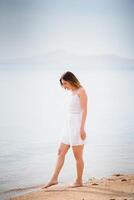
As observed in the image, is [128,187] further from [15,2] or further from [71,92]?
[15,2]

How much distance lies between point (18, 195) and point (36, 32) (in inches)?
63.0

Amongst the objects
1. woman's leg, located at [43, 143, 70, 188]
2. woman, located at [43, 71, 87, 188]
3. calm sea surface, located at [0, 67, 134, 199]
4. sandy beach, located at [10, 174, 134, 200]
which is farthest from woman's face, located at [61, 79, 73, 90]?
sandy beach, located at [10, 174, 134, 200]

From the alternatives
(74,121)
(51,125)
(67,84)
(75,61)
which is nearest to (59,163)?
(74,121)

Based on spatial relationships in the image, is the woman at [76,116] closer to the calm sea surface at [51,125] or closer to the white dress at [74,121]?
the white dress at [74,121]

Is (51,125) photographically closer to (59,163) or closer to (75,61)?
(59,163)

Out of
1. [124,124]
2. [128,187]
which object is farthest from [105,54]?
[128,187]

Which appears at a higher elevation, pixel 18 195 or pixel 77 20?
pixel 77 20

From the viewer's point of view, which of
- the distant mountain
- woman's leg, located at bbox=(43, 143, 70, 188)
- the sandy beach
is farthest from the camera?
the distant mountain

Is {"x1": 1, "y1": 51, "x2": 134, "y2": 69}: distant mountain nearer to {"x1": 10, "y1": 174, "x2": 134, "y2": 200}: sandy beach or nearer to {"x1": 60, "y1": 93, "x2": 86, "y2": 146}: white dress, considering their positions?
{"x1": 60, "y1": 93, "x2": 86, "y2": 146}: white dress

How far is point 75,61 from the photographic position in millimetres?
5062

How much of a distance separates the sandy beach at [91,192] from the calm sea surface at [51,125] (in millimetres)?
424

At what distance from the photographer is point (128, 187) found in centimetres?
431

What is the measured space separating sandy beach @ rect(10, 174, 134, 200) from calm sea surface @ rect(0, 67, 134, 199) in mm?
424

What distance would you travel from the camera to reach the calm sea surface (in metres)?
4.71
